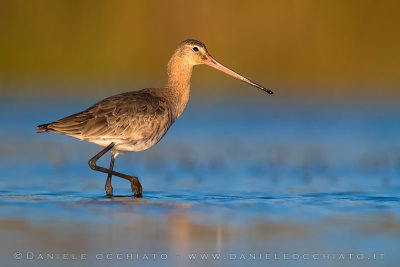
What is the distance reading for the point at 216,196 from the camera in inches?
359

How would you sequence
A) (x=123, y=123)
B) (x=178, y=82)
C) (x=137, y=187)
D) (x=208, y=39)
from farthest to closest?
(x=208, y=39) → (x=178, y=82) → (x=123, y=123) → (x=137, y=187)

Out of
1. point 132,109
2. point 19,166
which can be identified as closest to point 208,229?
point 132,109

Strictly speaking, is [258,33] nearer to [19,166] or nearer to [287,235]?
[19,166]

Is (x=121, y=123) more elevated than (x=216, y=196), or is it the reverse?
(x=121, y=123)

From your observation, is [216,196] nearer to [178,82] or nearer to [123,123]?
[123,123]

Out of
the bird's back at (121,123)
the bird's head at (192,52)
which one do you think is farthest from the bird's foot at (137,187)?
the bird's head at (192,52)

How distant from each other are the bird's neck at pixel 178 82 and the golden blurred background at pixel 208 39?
504 inches

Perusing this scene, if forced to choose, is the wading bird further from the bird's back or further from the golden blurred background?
the golden blurred background

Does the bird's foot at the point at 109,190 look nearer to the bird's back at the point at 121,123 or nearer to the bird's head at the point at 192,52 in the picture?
the bird's back at the point at 121,123

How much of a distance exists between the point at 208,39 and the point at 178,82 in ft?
46.7

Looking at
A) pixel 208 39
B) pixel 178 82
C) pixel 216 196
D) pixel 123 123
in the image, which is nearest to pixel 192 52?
pixel 178 82

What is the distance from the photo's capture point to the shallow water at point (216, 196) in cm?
643

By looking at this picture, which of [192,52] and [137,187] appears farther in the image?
[192,52]

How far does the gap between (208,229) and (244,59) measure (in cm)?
1715
